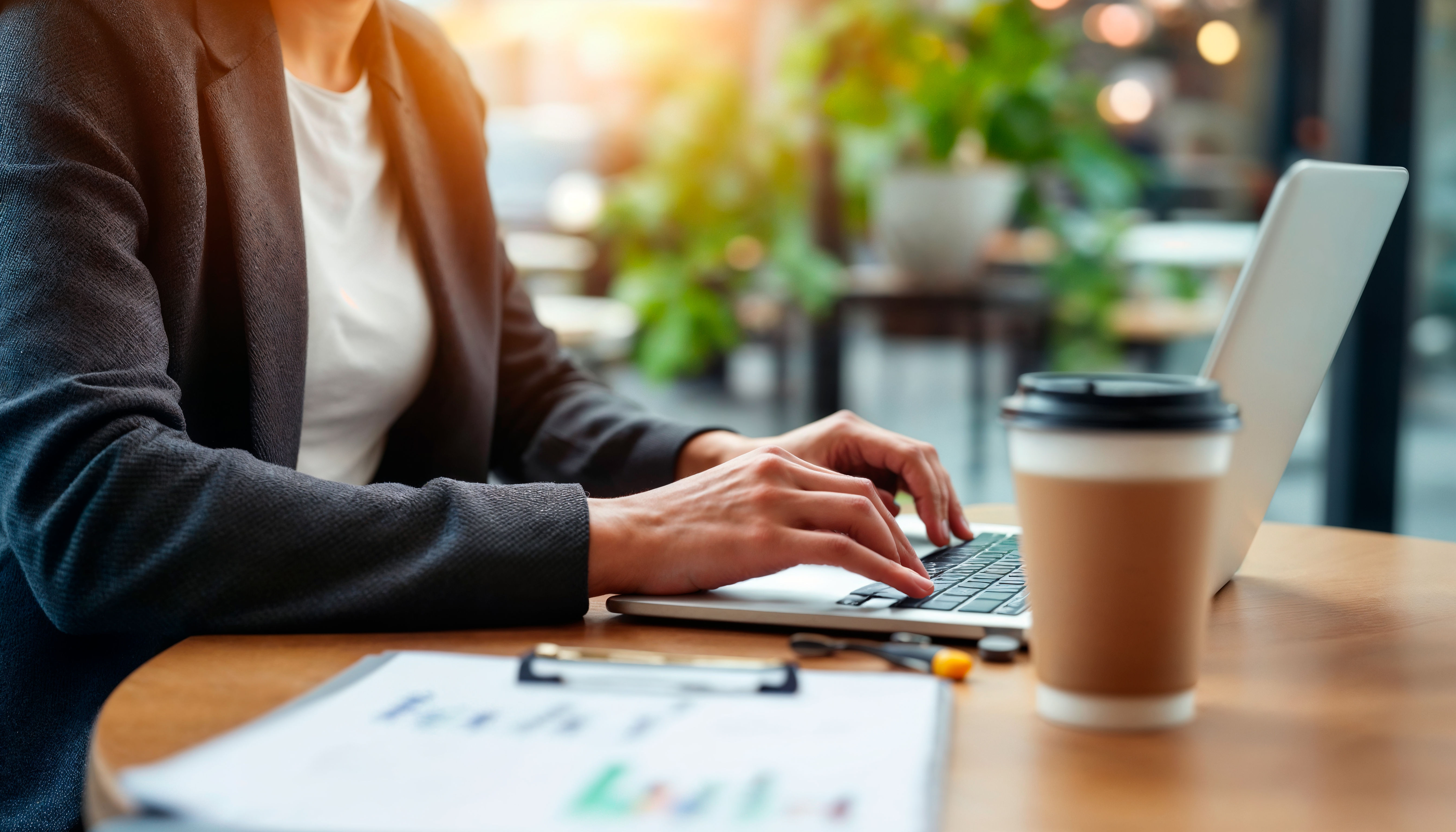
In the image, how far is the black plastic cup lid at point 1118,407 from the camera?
47cm

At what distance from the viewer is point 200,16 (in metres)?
0.90

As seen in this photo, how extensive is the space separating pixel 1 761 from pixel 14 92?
433 millimetres

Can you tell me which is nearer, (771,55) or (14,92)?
(14,92)

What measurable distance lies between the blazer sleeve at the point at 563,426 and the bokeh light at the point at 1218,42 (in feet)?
26.5

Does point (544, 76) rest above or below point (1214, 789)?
above

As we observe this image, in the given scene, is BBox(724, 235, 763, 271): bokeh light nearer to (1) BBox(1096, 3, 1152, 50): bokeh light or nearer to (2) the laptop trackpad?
(2) the laptop trackpad

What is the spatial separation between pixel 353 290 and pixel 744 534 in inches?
21.1

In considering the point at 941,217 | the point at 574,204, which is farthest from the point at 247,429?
the point at 574,204

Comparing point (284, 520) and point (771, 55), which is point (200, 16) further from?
point (771, 55)

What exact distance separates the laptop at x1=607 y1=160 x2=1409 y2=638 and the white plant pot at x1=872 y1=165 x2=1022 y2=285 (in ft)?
5.36

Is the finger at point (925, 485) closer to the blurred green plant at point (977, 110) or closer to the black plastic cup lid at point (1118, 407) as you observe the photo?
the black plastic cup lid at point (1118, 407)

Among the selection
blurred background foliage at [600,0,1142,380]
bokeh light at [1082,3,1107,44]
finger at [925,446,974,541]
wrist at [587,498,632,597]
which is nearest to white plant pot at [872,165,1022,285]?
blurred background foliage at [600,0,1142,380]

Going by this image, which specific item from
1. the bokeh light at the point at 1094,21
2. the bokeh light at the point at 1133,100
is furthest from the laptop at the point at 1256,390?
the bokeh light at the point at 1133,100

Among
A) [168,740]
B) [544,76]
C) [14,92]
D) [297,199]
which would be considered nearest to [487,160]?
[297,199]
